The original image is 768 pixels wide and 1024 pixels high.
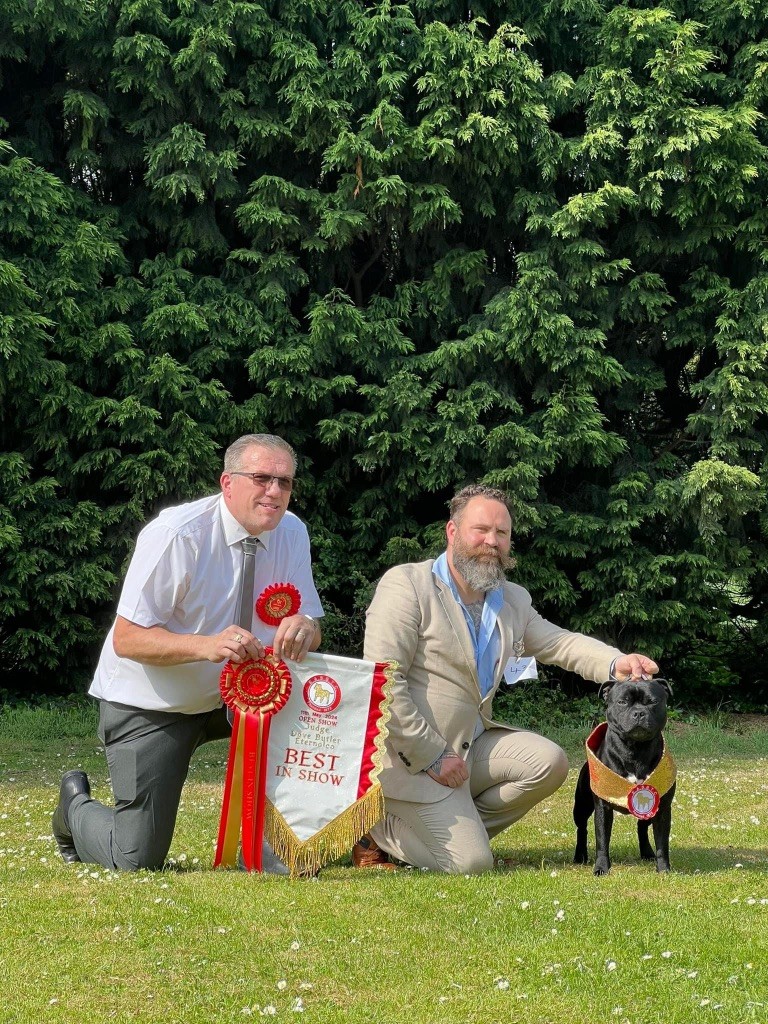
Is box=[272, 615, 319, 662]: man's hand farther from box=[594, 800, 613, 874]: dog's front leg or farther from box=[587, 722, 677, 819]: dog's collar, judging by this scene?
box=[594, 800, 613, 874]: dog's front leg

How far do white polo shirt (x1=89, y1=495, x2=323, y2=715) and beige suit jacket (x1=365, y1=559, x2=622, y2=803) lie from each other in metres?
0.59

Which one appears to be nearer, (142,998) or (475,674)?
(142,998)

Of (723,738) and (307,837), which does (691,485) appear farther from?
(307,837)

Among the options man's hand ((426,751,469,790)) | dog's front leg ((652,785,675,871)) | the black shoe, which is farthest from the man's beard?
the black shoe

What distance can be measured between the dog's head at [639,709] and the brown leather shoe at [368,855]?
1.41 m

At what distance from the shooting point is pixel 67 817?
5.42 metres

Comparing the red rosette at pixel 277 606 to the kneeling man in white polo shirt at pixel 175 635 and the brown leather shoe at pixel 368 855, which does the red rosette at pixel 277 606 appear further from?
the brown leather shoe at pixel 368 855

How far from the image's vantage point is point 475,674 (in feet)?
17.6

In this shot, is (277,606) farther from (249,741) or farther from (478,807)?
(478,807)

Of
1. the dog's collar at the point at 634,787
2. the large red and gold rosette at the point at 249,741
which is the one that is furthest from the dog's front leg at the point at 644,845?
the large red and gold rosette at the point at 249,741

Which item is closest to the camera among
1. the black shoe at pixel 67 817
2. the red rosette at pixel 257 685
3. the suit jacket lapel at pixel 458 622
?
the red rosette at pixel 257 685

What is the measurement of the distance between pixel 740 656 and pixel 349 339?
21.0ft

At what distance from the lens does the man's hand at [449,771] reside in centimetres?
523

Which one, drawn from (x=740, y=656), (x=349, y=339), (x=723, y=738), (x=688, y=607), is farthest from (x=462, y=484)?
(x=740, y=656)
